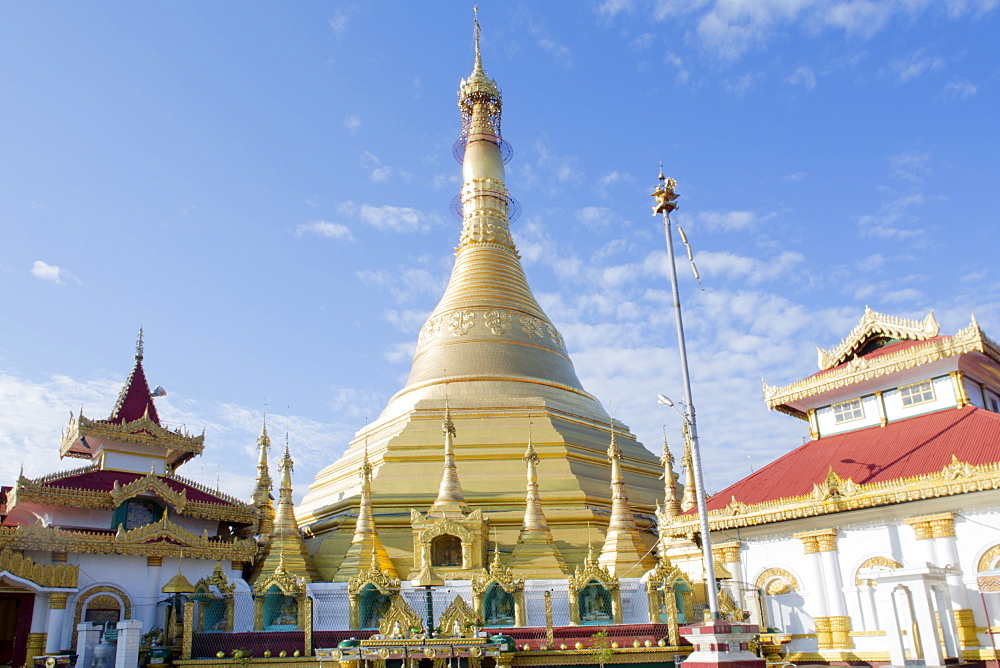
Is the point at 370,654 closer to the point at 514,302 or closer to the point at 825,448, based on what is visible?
the point at 825,448

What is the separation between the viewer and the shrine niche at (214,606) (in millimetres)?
21062

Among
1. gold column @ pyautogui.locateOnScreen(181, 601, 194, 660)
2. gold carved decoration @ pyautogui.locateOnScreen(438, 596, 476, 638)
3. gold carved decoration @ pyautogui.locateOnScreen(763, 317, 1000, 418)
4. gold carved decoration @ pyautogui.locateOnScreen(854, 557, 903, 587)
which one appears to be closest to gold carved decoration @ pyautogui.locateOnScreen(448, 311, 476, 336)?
gold carved decoration @ pyautogui.locateOnScreen(763, 317, 1000, 418)

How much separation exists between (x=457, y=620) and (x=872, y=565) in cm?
944

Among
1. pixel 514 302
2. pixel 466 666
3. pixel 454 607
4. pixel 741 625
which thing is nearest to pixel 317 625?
pixel 454 607

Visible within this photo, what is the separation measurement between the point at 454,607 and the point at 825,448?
35.1ft

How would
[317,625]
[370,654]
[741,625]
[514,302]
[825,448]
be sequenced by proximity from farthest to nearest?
[514,302]
[825,448]
[317,625]
[370,654]
[741,625]

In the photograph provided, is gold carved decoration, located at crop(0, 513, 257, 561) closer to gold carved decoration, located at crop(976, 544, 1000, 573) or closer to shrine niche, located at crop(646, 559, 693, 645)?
shrine niche, located at crop(646, 559, 693, 645)

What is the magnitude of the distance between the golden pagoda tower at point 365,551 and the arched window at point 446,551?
1315mm

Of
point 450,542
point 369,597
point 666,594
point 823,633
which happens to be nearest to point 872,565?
point 823,633

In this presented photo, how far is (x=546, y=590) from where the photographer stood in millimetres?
20156

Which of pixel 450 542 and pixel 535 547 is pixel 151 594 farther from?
pixel 535 547

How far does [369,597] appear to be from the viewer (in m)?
21.0

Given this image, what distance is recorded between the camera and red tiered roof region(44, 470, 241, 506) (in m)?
24.2

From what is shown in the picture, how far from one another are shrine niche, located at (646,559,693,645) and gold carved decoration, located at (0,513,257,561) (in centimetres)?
1254
